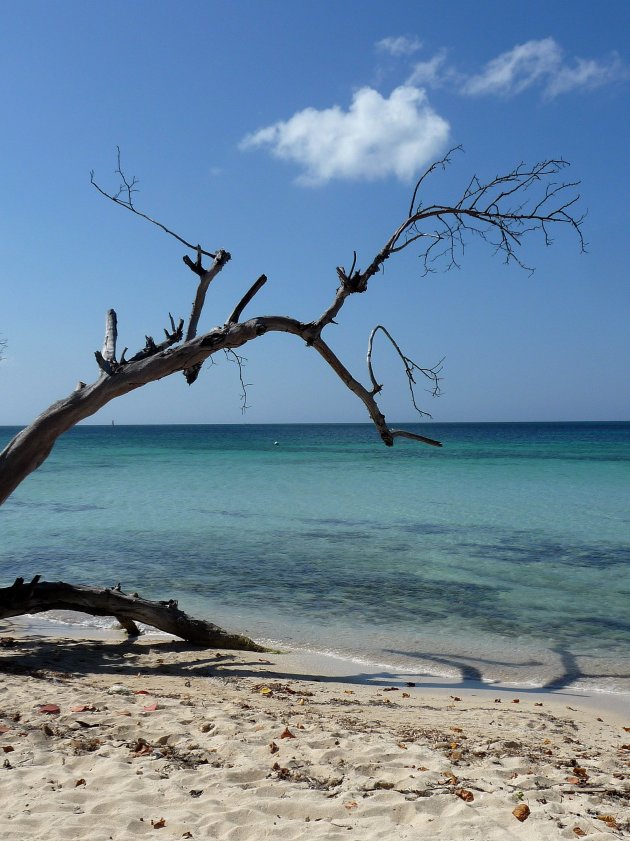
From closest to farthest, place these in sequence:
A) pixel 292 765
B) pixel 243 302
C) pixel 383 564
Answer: pixel 292 765
pixel 243 302
pixel 383 564

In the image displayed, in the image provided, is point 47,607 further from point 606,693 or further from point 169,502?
point 169,502

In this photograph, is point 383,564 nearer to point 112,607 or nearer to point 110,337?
point 112,607

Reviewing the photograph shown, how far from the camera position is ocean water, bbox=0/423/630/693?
7.32m

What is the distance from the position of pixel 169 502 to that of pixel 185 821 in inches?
713

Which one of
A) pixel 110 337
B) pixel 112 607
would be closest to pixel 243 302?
pixel 110 337

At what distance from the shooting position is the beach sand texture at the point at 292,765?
9.61 ft

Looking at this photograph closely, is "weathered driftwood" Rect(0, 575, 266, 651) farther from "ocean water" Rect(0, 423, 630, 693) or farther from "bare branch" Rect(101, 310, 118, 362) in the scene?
"bare branch" Rect(101, 310, 118, 362)

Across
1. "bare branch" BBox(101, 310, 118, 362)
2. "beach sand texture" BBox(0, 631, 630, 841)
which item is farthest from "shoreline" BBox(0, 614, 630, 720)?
"bare branch" BBox(101, 310, 118, 362)

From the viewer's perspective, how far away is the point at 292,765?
3.54 m

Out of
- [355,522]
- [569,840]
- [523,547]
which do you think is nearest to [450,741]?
[569,840]

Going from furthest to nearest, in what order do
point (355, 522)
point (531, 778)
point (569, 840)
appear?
point (355, 522) → point (531, 778) → point (569, 840)

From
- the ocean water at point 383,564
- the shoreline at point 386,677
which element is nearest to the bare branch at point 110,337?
the shoreline at point 386,677

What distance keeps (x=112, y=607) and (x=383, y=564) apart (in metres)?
5.82

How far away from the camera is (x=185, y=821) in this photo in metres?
2.95
